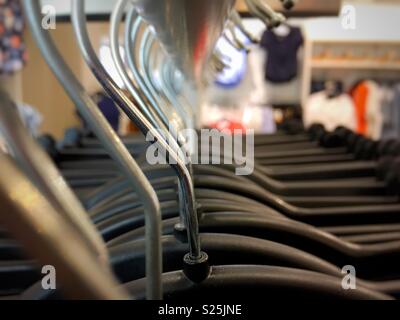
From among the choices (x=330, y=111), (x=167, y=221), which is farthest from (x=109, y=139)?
(x=330, y=111)

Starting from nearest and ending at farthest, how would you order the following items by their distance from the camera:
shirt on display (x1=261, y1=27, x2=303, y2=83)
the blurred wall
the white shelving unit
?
the blurred wall < shirt on display (x1=261, y1=27, x2=303, y2=83) < the white shelving unit

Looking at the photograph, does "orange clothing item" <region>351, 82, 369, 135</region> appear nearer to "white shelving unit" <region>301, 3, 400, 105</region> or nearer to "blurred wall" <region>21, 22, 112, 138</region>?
"white shelving unit" <region>301, 3, 400, 105</region>

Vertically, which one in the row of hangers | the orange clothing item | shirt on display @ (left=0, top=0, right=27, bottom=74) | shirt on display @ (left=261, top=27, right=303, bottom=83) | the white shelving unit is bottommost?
the row of hangers

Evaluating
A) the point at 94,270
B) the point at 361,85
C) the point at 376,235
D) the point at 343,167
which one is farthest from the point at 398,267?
the point at 361,85

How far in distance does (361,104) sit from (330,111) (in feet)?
1.15

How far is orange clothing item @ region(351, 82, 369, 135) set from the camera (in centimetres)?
261

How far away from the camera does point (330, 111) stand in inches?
96.6

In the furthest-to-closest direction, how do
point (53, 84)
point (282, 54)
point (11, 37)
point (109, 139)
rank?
point (53, 84), point (282, 54), point (11, 37), point (109, 139)

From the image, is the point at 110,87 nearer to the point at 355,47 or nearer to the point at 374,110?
the point at 374,110

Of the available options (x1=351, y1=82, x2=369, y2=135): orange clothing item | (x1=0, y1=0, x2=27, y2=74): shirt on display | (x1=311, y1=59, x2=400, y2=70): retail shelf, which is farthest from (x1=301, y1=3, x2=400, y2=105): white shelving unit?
(x1=0, y1=0, x2=27, y2=74): shirt on display

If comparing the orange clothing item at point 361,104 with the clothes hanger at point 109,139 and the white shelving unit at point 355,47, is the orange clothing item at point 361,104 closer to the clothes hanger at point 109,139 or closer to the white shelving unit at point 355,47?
the white shelving unit at point 355,47

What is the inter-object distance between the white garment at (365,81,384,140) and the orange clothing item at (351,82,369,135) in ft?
0.07

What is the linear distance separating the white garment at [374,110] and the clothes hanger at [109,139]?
272 cm

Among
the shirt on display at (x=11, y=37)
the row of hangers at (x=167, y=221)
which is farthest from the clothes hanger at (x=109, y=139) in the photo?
the shirt on display at (x=11, y=37)
